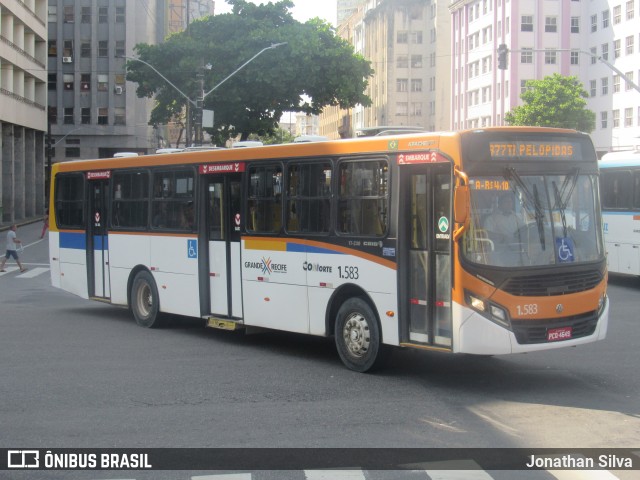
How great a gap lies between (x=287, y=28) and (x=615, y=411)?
4585 cm

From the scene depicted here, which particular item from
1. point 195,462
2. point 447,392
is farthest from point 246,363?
point 195,462

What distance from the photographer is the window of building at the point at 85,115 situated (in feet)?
269

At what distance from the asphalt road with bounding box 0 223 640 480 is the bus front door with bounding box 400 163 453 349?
0.69 meters

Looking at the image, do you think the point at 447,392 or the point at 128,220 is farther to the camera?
the point at 128,220

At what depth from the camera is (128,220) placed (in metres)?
16.7

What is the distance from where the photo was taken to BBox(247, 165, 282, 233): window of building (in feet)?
42.7

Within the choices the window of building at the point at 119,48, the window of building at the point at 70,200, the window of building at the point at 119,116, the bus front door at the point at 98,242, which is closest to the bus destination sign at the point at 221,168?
the bus front door at the point at 98,242

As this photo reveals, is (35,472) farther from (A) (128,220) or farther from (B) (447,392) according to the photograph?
(A) (128,220)

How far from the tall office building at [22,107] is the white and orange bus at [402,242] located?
47.0 meters

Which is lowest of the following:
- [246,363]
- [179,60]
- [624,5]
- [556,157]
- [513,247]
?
[246,363]

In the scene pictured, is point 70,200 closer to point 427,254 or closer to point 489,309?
point 427,254

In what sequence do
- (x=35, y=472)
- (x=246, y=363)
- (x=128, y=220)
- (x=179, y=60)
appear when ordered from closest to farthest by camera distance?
(x=35, y=472), (x=246, y=363), (x=128, y=220), (x=179, y=60)

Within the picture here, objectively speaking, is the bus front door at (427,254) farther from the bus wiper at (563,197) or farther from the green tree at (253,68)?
the green tree at (253,68)

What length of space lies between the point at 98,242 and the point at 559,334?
33.4 feet
